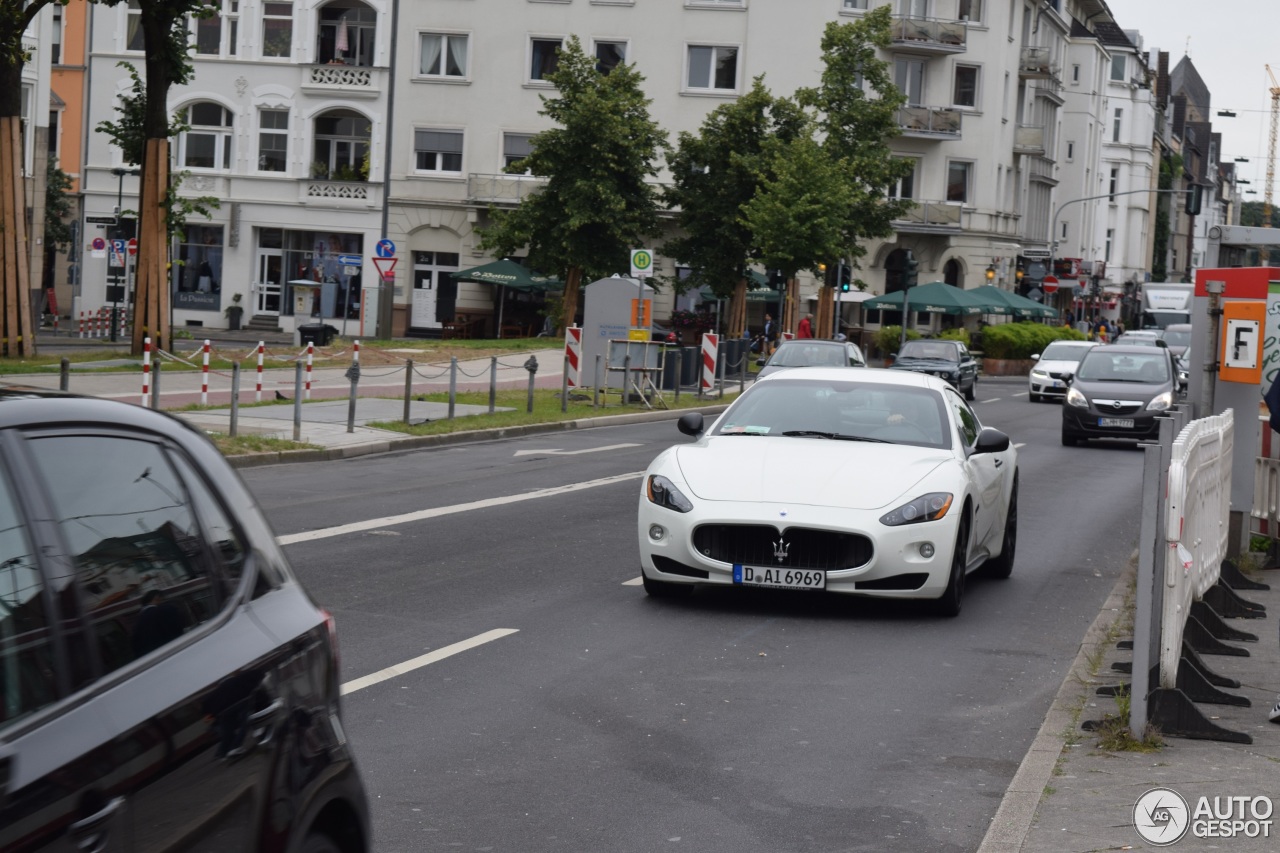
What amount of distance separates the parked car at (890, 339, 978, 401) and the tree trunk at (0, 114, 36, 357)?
805 inches

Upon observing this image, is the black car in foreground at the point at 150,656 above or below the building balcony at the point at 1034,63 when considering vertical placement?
below

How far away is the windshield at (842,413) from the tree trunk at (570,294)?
42.8 metres

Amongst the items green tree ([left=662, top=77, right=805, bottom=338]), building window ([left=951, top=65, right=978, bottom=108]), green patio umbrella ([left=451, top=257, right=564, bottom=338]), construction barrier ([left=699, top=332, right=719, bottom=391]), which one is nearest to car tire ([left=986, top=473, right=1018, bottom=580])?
construction barrier ([left=699, top=332, right=719, bottom=391])

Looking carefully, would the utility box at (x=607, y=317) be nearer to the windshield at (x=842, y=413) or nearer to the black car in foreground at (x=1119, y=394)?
the black car in foreground at (x=1119, y=394)

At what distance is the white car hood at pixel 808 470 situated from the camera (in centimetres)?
1002

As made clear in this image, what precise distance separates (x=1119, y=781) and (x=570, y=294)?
160ft

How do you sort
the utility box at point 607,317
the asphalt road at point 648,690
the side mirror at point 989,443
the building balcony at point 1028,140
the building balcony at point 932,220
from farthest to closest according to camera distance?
1. the building balcony at point 1028,140
2. the building balcony at point 932,220
3. the utility box at point 607,317
4. the side mirror at point 989,443
5. the asphalt road at point 648,690

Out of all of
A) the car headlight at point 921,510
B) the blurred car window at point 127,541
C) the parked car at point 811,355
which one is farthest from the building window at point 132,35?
the blurred car window at point 127,541

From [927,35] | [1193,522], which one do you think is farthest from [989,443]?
[927,35]

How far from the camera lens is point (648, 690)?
7949 millimetres

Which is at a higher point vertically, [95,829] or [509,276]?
[509,276]

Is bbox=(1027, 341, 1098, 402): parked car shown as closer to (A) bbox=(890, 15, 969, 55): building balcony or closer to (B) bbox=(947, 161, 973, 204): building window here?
(B) bbox=(947, 161, 973, 204): building window

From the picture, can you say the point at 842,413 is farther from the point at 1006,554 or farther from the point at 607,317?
the point at 607,317

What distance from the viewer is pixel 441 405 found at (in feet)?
92.3
